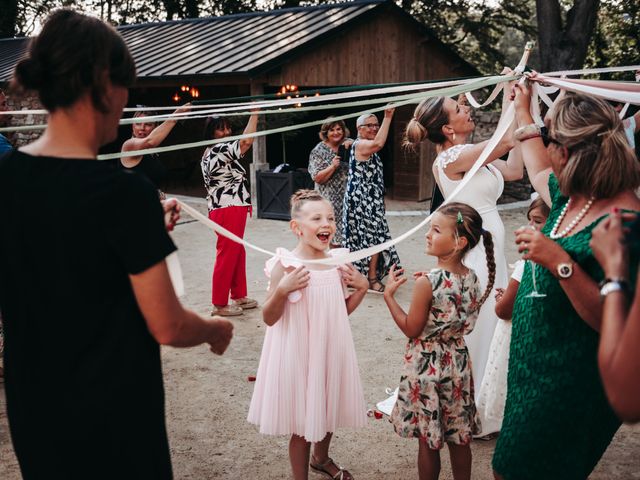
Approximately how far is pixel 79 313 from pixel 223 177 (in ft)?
14.1

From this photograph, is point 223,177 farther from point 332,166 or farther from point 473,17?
point 473,17

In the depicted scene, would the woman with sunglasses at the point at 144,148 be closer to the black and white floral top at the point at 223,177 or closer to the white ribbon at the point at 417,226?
the black and white floral top at the point at 223,177

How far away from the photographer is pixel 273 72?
11.1m

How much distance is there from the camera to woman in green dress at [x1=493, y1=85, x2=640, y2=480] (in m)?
1.78

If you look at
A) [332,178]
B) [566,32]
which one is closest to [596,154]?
[332,178]

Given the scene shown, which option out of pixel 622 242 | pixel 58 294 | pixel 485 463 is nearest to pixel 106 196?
pixel 58 294

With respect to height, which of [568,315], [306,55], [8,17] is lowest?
[568,315]

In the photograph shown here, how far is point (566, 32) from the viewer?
1240cm

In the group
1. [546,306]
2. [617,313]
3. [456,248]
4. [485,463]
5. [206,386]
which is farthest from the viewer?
[206,386]

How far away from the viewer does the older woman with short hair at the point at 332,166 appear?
6777mm

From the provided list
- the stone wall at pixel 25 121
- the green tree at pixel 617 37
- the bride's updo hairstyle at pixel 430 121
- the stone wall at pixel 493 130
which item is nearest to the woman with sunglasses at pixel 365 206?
the bride's updo hairstyle at pixel 430 121

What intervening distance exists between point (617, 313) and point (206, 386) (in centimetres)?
329

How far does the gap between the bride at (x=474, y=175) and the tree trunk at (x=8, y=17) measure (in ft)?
84.5

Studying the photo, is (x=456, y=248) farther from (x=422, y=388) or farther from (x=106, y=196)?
(x=106, y=196)
